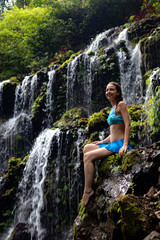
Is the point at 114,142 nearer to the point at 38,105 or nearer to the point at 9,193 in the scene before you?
the point at 9,193

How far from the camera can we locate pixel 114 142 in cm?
352

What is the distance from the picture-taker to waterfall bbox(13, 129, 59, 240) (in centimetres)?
683

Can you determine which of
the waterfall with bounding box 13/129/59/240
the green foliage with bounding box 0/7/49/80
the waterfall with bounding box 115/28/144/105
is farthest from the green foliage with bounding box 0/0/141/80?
the waterfall with bounding box 13/129/59/240

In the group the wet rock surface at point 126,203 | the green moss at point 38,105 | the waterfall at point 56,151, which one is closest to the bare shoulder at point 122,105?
the wet rock surface at point 126,203

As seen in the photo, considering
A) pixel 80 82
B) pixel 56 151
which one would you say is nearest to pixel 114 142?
pixel 56 151

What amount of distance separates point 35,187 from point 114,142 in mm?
5057

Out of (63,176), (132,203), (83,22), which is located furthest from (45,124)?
(83,22)

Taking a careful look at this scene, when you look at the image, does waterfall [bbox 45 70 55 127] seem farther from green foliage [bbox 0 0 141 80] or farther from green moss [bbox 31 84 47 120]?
green foliage [bbox 0 0 141 80]

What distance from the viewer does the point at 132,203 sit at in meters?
2.32

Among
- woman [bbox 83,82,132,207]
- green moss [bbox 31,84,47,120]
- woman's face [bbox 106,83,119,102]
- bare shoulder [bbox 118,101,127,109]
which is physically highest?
green moss [bbox 31,84,47,120]

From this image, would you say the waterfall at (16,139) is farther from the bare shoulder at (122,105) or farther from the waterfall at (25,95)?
the bare shoulder at (122,105)

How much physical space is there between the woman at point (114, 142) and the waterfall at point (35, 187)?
4.30m

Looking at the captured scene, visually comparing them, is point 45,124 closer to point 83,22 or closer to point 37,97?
point 37,97

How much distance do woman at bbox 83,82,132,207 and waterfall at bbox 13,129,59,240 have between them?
14.1 ft
